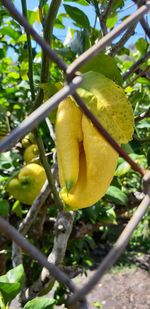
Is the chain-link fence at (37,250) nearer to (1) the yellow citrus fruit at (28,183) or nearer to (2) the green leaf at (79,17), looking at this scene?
(2) the green leaf at (79,17)

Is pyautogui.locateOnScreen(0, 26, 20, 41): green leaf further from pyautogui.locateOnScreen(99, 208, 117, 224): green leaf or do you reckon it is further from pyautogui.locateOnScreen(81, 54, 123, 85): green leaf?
pyautogui.locateOnScreen(81, 54, 123, 85): green leaf

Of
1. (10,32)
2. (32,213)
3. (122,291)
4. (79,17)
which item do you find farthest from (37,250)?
(122,291)

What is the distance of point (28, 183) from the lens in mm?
1081

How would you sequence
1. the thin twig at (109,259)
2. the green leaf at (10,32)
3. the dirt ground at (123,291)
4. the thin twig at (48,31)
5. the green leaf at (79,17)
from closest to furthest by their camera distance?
the thin twig at (109,259) → the thin twig at (48,31) → the green leaf at (79,17) → the green leaf at (10,32) → the dirt ground at (123,291)

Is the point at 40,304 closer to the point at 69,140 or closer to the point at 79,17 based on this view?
the point at 69,140

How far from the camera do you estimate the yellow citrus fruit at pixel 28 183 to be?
109 centimetres

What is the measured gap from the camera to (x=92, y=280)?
24 centimetres

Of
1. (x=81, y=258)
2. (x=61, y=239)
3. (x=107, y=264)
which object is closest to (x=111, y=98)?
(x=107, y=264)

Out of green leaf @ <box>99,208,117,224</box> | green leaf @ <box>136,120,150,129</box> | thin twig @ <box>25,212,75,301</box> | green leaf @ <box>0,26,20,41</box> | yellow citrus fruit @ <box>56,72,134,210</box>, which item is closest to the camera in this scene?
yellow citrus fruit @ <box>56,72,134,210</box>

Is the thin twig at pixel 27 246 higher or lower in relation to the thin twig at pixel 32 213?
higher

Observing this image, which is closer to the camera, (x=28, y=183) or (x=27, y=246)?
(x=27, y=246)

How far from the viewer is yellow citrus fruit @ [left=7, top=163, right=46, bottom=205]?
1.09 meters

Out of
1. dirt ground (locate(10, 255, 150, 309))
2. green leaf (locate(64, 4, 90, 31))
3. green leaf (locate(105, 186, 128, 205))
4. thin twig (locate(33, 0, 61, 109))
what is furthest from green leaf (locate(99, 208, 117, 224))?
dirt ground (locate(10, 255, 150, 309))

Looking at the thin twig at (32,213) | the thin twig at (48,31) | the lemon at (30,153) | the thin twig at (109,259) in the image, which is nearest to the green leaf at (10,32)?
the lemon at (30,153)
